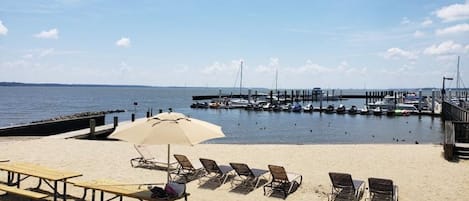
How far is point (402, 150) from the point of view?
1680cm

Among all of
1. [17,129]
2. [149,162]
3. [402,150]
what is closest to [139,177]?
[149,162]

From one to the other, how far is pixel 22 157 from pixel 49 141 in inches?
159

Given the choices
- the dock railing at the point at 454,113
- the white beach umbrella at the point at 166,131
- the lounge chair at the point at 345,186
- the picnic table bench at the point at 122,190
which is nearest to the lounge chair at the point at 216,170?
the lounge chair at the point at 345,186

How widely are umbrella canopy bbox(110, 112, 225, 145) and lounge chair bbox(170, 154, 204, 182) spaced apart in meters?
3.40

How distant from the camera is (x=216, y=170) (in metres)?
10.6

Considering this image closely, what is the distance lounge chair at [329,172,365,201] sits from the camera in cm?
912

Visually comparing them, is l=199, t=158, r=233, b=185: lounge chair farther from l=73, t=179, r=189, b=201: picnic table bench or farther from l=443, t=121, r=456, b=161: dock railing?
l=443, t=121, r=456, b=161: dock railing

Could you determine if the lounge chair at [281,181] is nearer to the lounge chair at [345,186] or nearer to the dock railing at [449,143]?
the lounge chair at [345,186]

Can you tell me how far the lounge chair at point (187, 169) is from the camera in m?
11.0

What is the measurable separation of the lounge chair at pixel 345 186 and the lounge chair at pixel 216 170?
2.70 m

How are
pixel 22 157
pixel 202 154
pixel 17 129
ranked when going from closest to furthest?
pixel 22 157, pixel 202 154, pixel 17 129

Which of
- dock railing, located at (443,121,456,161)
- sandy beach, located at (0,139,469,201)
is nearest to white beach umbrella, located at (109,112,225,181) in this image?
sandy beach, located at (0,139,469,201)

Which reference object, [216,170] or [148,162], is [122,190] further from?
[148,162]

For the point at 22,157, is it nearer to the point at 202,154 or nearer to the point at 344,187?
the point at 202,154
